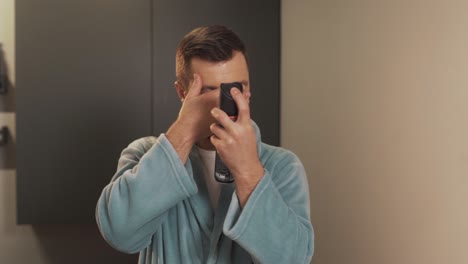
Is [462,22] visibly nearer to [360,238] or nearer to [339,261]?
[360,238]

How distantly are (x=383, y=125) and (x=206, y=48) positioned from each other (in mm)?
532

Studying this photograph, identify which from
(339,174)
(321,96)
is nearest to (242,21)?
(321,96)

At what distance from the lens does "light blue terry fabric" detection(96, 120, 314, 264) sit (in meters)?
0.64

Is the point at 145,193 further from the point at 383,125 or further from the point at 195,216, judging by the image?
the point at 383,125

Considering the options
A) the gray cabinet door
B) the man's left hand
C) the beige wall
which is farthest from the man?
the gray cabinet door

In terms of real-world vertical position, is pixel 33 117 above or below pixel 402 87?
below

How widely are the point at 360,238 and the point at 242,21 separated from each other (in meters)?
0.85

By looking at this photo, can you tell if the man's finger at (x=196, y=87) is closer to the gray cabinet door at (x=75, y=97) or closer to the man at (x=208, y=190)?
the man at (x=208, y=190)

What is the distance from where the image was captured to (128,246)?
707 millimetres

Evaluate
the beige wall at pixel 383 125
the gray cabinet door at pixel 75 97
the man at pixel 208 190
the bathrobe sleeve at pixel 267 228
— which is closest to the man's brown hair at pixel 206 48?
the man at pixel 208 190

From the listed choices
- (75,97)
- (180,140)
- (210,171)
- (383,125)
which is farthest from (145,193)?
(75,97)

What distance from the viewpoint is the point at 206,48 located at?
765 millimetres

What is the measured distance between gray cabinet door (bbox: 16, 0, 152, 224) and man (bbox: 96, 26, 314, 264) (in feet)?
2.35

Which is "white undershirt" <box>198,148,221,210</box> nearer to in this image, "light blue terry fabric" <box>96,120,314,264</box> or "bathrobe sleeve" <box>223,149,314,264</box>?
"light blue terry fabric" <box>96,120,314,264</box>
